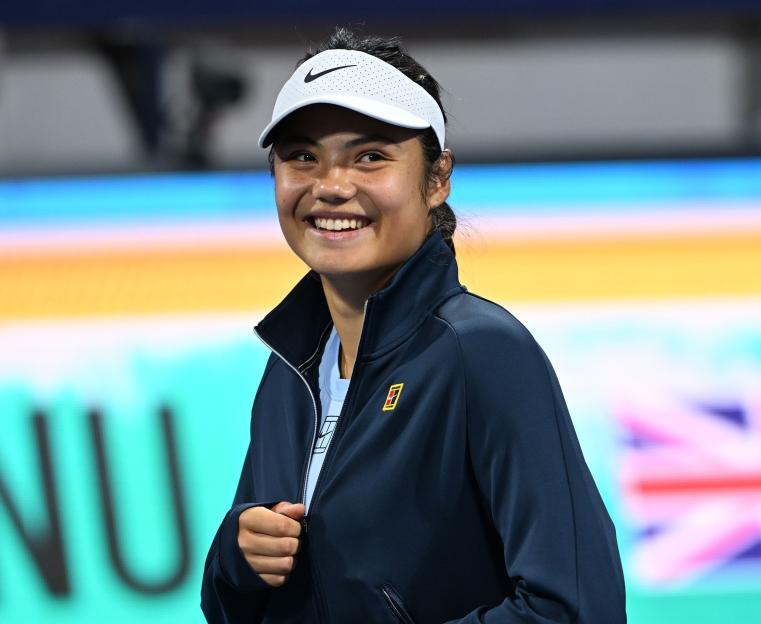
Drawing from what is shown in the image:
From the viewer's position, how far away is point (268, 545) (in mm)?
1056

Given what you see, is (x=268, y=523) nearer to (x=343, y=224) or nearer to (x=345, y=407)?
(x=345, y=407)

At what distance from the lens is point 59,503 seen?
7.98ft

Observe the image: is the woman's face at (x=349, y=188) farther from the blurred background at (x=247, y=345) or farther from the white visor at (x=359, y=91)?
the blurred background at (x=247, y=345)

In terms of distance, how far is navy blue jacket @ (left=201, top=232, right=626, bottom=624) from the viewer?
3.22 ft

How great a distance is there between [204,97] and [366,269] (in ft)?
7.43

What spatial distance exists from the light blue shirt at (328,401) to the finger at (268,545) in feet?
0.13

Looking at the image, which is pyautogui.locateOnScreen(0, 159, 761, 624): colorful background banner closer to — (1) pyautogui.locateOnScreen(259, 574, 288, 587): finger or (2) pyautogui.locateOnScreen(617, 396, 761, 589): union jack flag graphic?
(2) pyautogui.locateOnScreen(617, 396, 761, 589): union jack flag graphic

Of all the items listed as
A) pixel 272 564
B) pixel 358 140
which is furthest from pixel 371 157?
pixel 272 564

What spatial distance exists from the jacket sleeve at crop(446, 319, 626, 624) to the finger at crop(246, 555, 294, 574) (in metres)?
0.16

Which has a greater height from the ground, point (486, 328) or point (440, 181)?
point (440, 181)

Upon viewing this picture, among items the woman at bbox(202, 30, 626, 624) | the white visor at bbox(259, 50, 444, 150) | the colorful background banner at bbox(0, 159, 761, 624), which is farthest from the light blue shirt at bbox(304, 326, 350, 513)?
the colorful background banner at bbox(0, 159, 761, 624)

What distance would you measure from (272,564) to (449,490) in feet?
0.54

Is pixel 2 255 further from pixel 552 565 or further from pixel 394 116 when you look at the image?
pixel 552 565

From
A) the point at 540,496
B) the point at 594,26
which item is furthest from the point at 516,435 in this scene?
the point at 594,26
